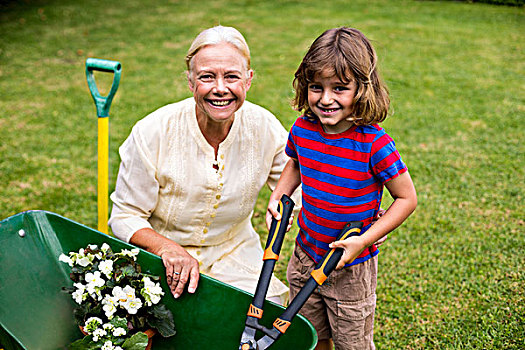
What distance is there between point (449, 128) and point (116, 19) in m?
5.86

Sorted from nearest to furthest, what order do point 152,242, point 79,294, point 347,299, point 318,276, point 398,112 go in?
point 318,276, point 79,294, point 347,299, point 152,242, point 398,112

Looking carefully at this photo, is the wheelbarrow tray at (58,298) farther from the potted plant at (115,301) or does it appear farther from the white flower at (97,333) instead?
the white flower at (97,333)

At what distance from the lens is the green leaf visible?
156 cm

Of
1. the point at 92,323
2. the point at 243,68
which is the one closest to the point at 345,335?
the point at 92,323

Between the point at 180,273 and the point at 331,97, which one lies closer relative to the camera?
the point at 331,97

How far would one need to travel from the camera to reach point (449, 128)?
458cm

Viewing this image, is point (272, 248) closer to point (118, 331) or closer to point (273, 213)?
point (273, 213)

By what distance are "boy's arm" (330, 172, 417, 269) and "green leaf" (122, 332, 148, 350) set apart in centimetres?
61

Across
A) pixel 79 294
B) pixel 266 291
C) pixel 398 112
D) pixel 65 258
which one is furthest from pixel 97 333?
pixel 398 112

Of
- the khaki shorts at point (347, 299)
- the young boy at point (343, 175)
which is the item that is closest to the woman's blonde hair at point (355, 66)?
the young boy at point (343, 175)

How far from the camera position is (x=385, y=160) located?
152 centimetres

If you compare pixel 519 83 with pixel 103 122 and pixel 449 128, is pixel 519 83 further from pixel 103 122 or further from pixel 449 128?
pixel 103 122

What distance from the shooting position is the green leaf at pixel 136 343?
1561 mm

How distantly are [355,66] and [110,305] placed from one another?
993 millimetres
